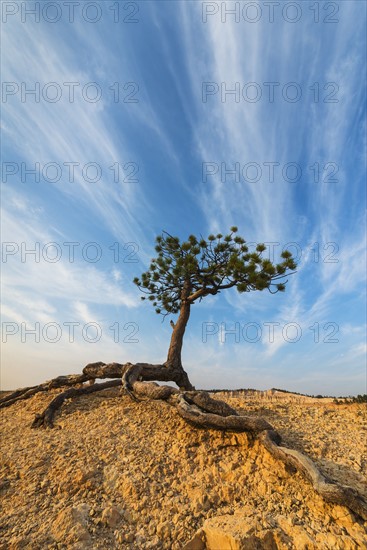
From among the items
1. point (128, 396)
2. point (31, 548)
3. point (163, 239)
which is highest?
point (163, 239)

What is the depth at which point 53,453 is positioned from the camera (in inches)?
266

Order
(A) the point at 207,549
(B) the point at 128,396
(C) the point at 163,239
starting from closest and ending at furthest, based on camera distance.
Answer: (A) the point at 207,549 < (B) the point at 128,396 < (C) the point at 163,239

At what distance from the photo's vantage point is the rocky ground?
4.46m

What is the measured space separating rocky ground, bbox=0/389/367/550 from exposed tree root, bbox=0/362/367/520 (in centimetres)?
22

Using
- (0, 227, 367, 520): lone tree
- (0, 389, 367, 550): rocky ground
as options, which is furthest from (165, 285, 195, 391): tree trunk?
(0, 389, 367, 550): rocky ground

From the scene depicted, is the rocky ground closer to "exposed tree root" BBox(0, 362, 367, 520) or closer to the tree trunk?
"exposed tree root" BBox(0, 362, 367, 520)

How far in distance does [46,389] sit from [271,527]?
35.2 feet

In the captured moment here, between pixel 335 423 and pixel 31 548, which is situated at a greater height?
pixel 335 423

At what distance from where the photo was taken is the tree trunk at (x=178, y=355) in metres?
14.2

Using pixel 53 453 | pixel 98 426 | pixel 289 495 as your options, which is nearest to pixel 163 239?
pixel 98 426

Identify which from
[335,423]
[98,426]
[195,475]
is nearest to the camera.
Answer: [195,475]

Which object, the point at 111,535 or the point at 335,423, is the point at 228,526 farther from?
the point at 335,423

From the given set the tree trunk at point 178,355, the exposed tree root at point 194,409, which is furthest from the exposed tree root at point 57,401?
the tree trunk at point 178,355

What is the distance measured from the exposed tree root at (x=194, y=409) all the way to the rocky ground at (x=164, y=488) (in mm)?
218
